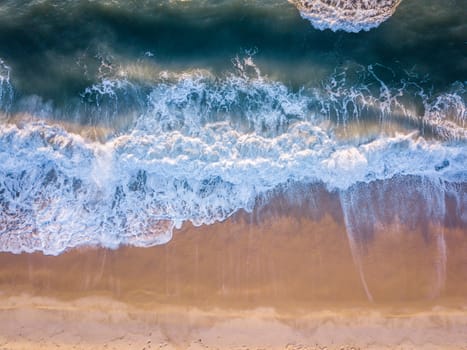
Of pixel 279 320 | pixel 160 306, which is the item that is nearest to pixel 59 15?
pixel 160 306

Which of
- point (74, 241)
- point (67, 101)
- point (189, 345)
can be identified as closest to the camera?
point (189, 345)

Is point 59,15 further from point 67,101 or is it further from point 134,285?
point 134,285

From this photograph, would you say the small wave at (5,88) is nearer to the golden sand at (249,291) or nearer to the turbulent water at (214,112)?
the turbulent water at (214,112)

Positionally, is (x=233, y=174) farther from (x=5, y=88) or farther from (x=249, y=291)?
(x=5, y=88)

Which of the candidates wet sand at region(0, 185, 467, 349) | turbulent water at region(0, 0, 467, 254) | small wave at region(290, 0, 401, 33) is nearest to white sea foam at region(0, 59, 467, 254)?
turbulent water at region(0, 0, 467, 254)

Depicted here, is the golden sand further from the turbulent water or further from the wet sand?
the turbulent water

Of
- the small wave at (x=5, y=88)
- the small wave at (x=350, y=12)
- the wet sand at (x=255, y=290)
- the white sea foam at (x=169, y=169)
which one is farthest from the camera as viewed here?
the small wave at (x=350, y=12)

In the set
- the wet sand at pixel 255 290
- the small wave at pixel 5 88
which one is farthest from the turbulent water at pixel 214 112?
the wet sand at pixel 255 290
